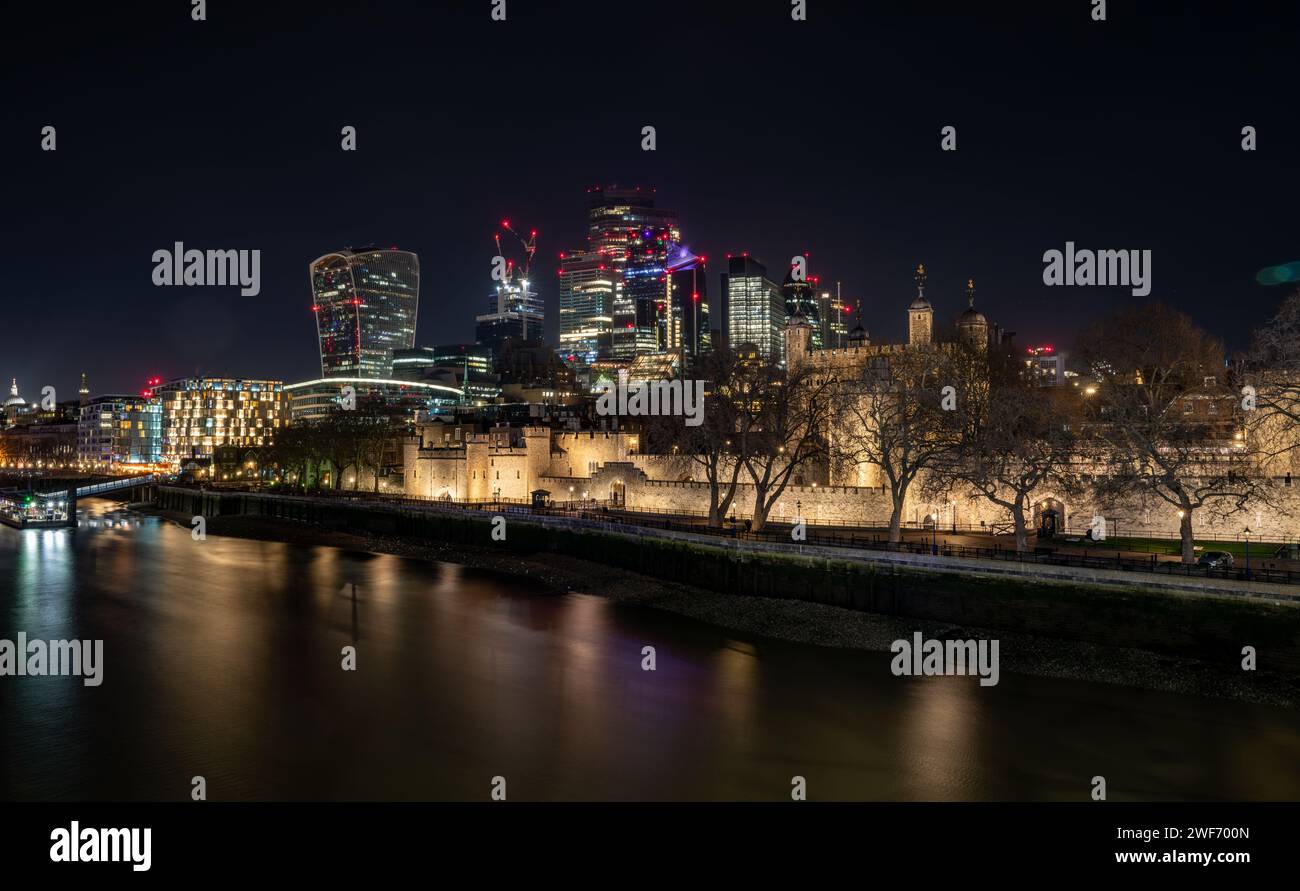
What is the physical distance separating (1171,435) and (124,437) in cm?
19711

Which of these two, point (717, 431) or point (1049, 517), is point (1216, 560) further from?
point (717, 431)

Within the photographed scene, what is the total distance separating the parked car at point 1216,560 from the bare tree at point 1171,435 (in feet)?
1.64

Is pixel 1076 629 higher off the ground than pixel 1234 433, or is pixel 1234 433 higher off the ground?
pixel 1234 433

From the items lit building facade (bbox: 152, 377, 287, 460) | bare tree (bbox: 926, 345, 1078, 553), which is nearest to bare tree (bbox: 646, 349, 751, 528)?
bare tree (bbox: 926, 345, 1078, 553)

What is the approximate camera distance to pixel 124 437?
183 metres

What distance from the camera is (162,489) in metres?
103

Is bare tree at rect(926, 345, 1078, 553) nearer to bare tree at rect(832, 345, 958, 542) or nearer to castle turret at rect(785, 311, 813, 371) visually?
bare tree at rect(832, 345, 958, 542)

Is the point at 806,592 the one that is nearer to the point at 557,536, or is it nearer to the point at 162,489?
the point at 557,536

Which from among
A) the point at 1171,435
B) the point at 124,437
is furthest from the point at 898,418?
the point at 124,437

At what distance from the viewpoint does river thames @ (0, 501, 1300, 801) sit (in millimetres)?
19047

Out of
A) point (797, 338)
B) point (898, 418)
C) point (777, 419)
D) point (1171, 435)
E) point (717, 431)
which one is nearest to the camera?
point (1171, 435)
